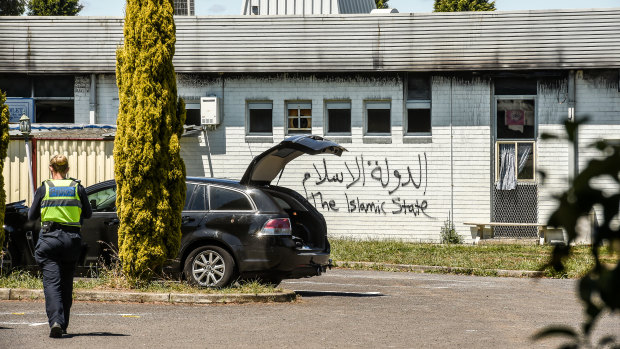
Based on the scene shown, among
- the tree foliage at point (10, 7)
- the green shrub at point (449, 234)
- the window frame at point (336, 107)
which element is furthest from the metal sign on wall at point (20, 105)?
the tree foliage at point (10, 7)

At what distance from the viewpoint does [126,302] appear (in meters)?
11.4

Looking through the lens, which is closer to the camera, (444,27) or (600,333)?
(600,333)

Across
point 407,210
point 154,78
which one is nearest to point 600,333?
point 154,78

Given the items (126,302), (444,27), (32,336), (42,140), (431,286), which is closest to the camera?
(32,336)

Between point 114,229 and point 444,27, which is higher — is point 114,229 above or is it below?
below

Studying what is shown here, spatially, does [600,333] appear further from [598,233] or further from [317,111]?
[317,111]

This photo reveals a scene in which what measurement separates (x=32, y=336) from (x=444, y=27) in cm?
1695

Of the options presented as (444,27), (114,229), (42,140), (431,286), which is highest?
(444,27)

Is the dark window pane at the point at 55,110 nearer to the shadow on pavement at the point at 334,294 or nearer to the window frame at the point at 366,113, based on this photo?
the window frame at the point at 366,113

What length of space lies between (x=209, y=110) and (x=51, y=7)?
37.9 m

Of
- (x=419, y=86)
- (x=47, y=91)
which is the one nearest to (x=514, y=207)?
(x=419, y=86)

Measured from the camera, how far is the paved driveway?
864 centimetres

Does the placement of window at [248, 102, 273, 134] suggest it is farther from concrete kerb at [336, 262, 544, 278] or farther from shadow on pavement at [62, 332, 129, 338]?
shadow on pavement at [62, 332, 129, 338]

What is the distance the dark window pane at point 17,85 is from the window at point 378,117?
29.7ft
